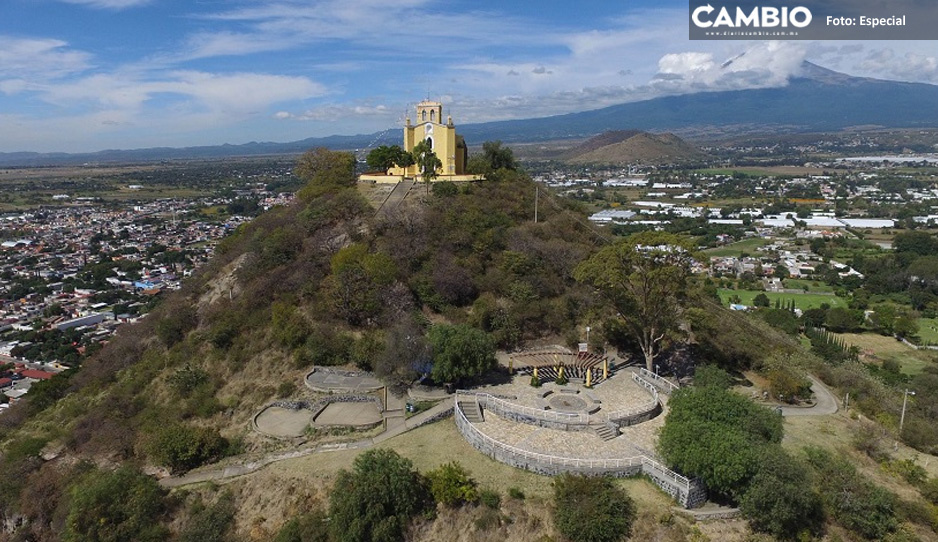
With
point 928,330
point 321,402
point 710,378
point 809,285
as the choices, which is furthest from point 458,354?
point 809,285

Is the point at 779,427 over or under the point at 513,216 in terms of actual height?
under

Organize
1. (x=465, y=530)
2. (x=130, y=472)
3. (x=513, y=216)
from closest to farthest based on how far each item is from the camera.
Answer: (x=465, y=530) → (x=130, y=472) → (x=513, y=216)

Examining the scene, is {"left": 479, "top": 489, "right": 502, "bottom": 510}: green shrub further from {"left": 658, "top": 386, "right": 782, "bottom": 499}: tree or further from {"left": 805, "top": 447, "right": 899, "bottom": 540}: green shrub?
{"left": 805, "top": 447, "right": 899, "bottom": 540}: green shrub

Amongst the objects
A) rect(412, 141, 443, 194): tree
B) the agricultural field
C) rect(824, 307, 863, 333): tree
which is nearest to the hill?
rect(412, 141, 443, 194): tree

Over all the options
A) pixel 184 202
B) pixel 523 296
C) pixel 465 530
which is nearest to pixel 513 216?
pixel 523 296

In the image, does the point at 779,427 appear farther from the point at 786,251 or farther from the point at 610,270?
the point at 786,251

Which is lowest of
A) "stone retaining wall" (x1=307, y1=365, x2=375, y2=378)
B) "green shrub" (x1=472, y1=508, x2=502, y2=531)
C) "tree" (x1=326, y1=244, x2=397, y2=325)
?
"green shrub" (x1=472, y1=508, x2=502, y2=531)

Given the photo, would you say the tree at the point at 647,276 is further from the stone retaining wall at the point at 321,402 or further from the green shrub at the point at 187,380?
the green shrub at the point at 187,380
